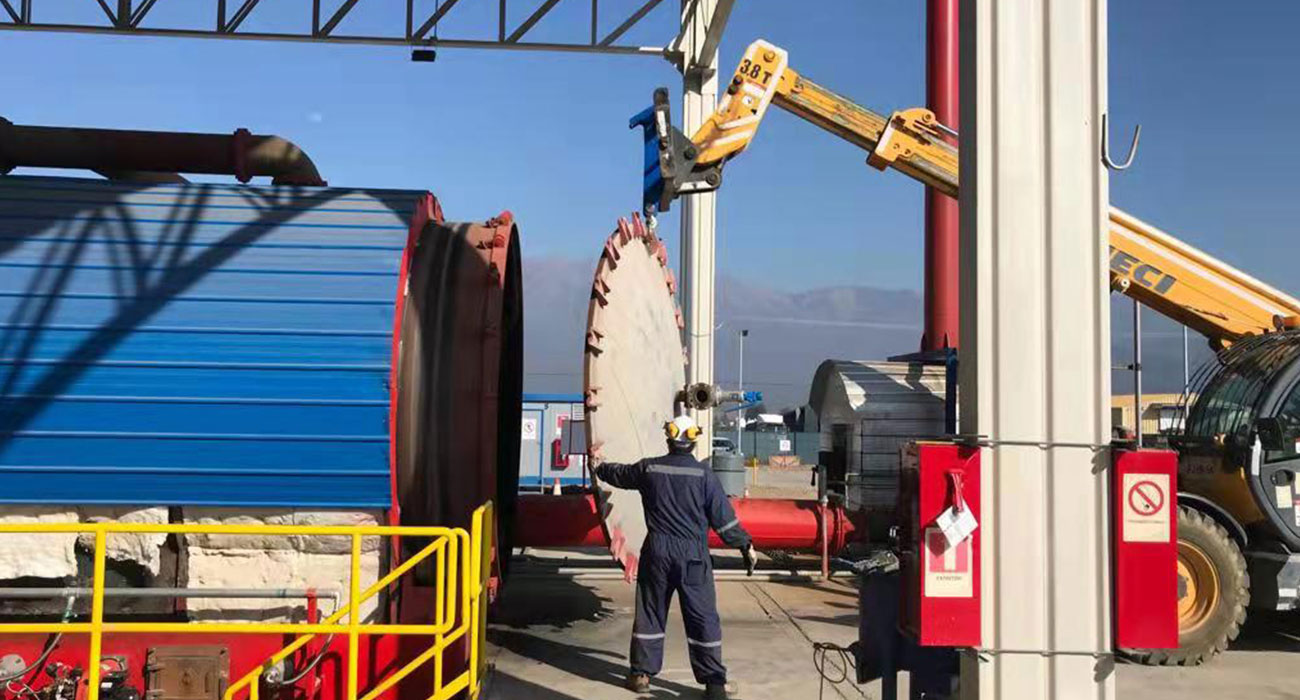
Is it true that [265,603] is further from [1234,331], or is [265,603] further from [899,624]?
[1234,331]

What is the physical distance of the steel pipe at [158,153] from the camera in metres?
7.14

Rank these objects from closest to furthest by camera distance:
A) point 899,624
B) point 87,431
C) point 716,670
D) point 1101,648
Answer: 1. point 1101,648
2. point 899,624
3. point 87,431
4. point 716,670

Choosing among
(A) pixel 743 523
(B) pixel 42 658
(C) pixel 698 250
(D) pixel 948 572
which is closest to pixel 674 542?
(A) pixel 743 523

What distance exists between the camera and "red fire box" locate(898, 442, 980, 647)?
11.7 feet

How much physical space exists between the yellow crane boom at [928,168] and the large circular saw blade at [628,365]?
1.68 meters

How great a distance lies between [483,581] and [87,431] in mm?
2127

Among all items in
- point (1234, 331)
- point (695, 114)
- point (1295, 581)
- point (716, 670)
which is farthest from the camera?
point (695, 114)

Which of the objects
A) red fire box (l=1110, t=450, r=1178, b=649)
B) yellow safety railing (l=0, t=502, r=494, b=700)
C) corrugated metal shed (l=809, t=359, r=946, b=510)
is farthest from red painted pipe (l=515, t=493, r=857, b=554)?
red fire box (l=1110, t=450, r=1178, b=649)

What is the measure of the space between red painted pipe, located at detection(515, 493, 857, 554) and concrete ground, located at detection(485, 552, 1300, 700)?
680 mm

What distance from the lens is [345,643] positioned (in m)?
4.98

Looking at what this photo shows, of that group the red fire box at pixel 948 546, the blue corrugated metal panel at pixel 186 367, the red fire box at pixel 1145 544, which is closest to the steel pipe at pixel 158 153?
the blue corrugated metal panel at pixel 186 367

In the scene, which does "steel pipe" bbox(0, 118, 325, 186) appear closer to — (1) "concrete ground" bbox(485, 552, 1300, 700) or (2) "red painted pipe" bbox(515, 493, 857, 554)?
(2) "red painted pipe" bbox(515, 493, 857, 554)

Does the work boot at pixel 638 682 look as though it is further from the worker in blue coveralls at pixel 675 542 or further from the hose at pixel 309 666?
the hose at pixel 309 666

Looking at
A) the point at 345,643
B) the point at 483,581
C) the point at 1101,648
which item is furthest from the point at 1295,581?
the point at 345,643
